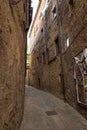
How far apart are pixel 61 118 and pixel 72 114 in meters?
0.68

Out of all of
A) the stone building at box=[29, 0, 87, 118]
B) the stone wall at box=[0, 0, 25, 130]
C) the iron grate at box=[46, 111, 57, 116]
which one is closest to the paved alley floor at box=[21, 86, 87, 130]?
the iron grate at box=[46, 111, 57, 116]

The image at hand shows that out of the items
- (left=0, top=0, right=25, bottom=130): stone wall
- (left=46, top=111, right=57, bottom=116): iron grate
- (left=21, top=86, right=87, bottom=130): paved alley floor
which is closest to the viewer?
(left=0, top=0, right=25, bottom=130): stone wall

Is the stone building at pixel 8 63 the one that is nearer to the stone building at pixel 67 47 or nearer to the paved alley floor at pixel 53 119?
the paved alley floor at pixel 53 119

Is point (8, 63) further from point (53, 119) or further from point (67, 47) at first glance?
point (67, 47)

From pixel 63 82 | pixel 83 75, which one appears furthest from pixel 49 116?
pixel 63 82

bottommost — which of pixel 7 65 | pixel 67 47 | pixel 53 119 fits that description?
pixel 53 119

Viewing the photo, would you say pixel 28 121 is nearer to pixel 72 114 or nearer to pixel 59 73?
pixel 72 114

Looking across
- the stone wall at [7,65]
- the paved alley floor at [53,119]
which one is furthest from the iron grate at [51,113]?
the stone wall at [7,65]

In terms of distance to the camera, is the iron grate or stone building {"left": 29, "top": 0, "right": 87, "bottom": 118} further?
the iron grate

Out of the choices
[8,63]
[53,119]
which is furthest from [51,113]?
[8,63]

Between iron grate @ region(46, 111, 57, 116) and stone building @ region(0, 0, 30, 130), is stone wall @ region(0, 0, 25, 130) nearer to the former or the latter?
stone building @ region(0, 0, 30, 130)

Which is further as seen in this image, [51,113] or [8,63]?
[51,113]

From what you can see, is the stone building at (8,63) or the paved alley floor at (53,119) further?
the paved alley floor at (53,119)

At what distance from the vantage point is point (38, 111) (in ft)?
27.4
